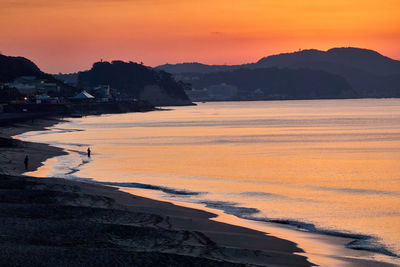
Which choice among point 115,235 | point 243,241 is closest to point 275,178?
point 243,241

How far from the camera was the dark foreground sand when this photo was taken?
16875 mm

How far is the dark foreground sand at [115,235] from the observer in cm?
1688

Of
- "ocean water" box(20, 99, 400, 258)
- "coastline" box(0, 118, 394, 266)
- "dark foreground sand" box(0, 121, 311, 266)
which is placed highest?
"dark foreground sand" box(0, 121, 311, 266)

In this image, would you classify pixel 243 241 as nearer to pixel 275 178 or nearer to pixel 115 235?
pixel 115 235

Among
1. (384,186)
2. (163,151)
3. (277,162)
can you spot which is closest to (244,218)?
(384,186)

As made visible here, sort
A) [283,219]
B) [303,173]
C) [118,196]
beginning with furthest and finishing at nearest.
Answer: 1. [303,173]
2. [118,196]
3. [283,219]

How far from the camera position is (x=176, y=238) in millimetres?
20375

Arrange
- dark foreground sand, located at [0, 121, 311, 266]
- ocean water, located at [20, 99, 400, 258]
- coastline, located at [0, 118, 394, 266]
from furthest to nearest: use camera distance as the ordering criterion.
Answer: ocean water, located at [20, 99, 400, 258] < coastline, located at [0, 118, 394, 266] < dark foreground sand, located at [0, 121, 311, 266]

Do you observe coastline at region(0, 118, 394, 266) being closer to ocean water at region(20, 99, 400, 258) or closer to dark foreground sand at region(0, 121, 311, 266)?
dark foreground sand at region(0, 121, 311, 266)

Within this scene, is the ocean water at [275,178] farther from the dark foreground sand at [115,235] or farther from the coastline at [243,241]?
the dark foreground sand at [115,235]

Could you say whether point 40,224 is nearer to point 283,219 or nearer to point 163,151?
point 283,219

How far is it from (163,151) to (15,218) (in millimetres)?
46246

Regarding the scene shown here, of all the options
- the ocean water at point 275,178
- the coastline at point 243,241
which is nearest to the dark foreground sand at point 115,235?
the coastline at point 243,241

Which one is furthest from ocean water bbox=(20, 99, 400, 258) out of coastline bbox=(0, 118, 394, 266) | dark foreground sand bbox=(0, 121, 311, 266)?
dark foreground sand bbox=(0, 121, 311, 266)
